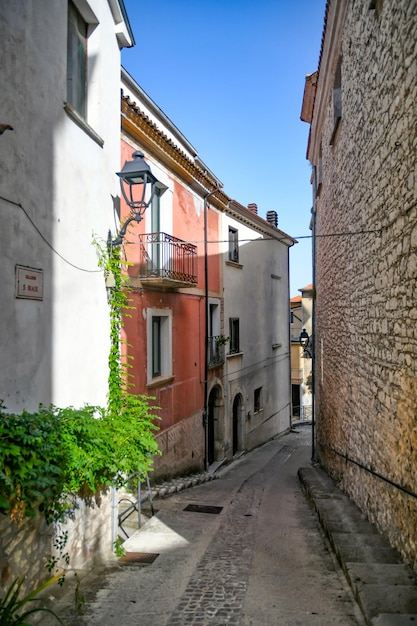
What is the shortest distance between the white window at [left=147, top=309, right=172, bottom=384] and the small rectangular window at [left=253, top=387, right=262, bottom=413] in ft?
29.6

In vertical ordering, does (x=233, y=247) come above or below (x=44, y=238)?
above

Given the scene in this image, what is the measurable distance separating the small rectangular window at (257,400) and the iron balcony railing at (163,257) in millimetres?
9542

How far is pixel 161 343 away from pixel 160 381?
3.67 feet

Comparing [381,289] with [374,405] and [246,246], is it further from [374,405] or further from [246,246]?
[246,246]

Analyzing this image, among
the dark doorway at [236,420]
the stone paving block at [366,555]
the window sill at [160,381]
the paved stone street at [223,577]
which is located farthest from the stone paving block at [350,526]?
the dark doorway at [236,420]

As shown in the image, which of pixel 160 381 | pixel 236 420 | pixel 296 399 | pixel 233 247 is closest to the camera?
pixel 160 381

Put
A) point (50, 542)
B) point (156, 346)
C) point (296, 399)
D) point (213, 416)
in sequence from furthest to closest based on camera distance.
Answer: point (296, 399) < point (213, 416) < point (156, 346) < point (50, 542)

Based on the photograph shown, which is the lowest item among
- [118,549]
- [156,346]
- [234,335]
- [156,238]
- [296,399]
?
[296,399]

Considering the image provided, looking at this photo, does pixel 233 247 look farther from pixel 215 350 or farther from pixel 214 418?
pixel 214 418

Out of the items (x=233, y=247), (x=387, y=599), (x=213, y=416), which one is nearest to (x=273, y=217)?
(x=233, y=247)

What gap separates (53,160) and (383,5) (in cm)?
397

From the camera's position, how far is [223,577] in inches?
215

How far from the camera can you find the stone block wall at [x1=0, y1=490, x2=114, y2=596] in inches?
161

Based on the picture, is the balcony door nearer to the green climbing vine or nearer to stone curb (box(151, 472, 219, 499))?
the green climbing vine
